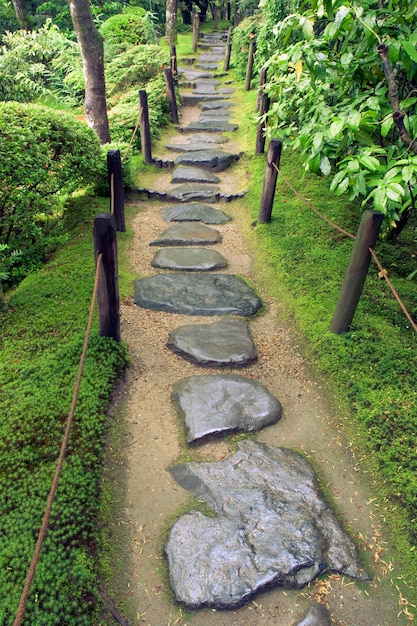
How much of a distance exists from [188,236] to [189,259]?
0.68 meters

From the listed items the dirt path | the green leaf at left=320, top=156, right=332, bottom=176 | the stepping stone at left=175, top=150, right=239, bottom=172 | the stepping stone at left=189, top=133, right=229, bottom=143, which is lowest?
the dirt path

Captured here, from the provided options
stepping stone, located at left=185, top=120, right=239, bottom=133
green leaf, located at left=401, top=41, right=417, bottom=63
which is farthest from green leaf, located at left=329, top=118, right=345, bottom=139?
stepping stone, located at left=185, top=120, right=239, bottom=133

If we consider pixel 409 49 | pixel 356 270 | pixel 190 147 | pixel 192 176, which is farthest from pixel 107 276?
pixel 190 147

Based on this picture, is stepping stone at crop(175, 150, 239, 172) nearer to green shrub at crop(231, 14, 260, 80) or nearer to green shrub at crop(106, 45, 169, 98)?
green shrub at crop(106, 45, 169, 98)

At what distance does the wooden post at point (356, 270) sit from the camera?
131 inches

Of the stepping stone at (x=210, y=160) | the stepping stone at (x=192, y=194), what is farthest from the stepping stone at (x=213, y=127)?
the stepping stone at (x=192, y=194)

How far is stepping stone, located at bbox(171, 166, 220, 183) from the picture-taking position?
7.80 m

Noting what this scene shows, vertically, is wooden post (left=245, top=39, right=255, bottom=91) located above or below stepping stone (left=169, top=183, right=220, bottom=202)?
above

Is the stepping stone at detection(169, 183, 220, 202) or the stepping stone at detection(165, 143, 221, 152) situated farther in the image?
the stepping stone at detection(165, 143, 221, 152)

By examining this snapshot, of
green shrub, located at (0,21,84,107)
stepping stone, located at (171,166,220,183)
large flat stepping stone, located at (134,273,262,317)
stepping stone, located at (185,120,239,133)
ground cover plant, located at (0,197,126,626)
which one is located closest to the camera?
ground cover plant, located at (0,197,126,626)

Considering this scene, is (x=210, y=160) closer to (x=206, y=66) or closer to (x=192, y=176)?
(x=192, y=176)

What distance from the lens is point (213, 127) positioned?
10.2 meters

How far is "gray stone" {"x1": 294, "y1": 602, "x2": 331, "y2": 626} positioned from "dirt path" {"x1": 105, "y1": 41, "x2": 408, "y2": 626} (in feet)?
0.11

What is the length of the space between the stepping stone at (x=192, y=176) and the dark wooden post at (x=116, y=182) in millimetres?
2210
